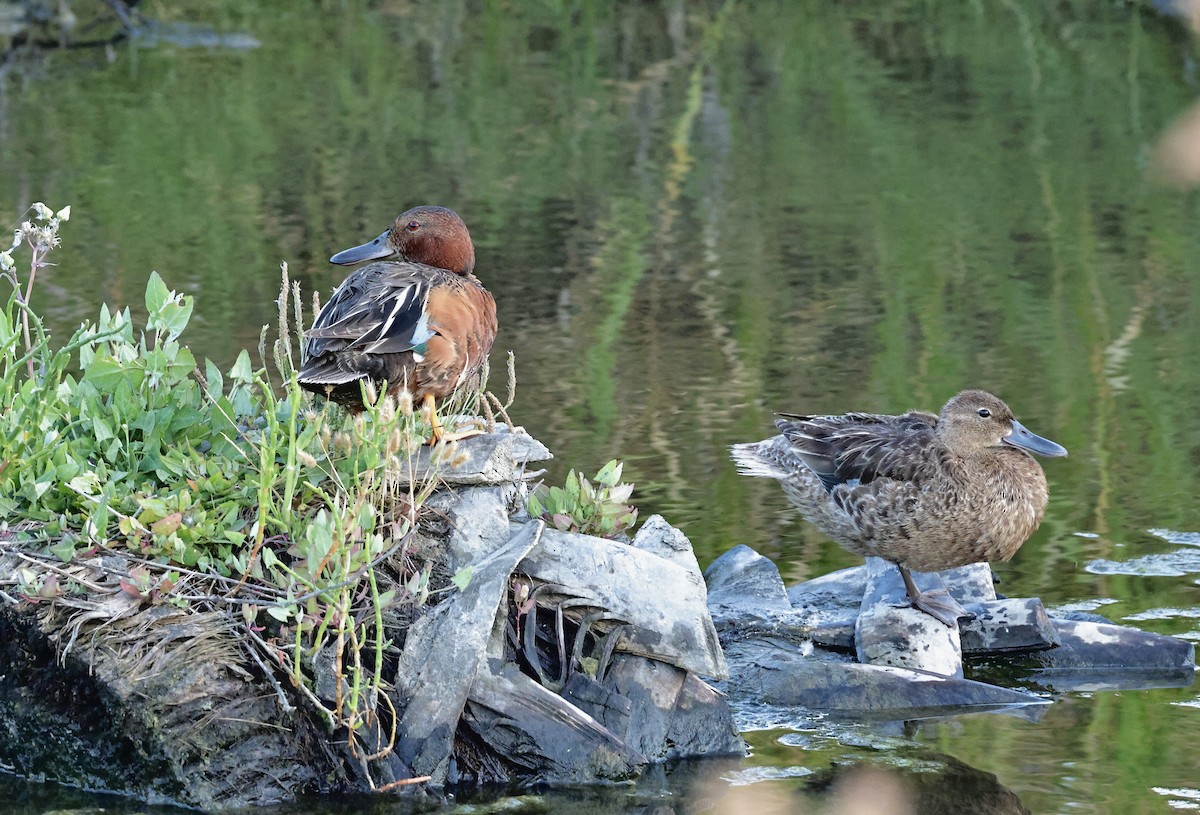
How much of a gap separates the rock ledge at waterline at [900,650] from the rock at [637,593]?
0.45 meters

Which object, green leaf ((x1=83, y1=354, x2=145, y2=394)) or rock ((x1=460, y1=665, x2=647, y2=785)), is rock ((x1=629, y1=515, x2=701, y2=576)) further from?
green leaf ((x1=83, y1=354, x2=145, y2=394))

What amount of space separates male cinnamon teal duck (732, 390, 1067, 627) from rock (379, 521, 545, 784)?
1.69 m

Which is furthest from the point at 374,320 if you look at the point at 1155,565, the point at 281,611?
the point at 1155,565

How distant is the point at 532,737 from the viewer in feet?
16.1

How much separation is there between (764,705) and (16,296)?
2625mm

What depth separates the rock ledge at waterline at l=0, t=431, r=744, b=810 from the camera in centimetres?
476

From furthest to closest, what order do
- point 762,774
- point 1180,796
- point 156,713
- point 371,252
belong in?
1. point 371,252
2. point 762,774
3. point 1180,796
4. point 156,713

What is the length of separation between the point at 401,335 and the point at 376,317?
0.10m

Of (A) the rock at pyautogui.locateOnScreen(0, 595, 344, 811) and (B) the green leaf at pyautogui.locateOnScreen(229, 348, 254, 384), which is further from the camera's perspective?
(B) the green leaf at pyautogui.locateOnScreen(229, 348, 254, 384)

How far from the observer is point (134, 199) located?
12.1 meters

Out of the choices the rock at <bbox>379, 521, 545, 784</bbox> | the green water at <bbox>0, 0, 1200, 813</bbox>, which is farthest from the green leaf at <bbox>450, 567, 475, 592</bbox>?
the green water at <bbox>0, 0, 1200, 813</bbox>

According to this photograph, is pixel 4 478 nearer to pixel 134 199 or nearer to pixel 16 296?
pixel 16 296

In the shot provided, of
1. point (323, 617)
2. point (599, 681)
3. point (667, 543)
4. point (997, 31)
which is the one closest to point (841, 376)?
point (667, 543)

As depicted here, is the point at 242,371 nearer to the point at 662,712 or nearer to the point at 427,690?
the point at 427,690
